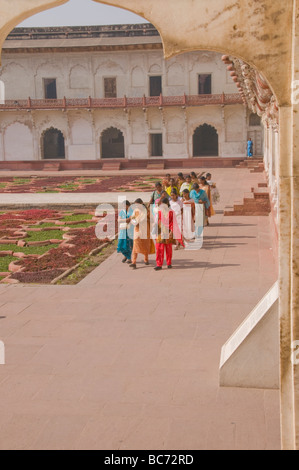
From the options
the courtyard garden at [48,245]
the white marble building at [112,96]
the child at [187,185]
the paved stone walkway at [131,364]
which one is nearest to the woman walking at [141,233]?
the paved stone walkway at [131,364]

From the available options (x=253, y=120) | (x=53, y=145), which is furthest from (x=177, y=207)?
(x=53, y=145)

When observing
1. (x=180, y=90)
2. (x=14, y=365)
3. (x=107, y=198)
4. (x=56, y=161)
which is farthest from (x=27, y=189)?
(x=14, y=365)

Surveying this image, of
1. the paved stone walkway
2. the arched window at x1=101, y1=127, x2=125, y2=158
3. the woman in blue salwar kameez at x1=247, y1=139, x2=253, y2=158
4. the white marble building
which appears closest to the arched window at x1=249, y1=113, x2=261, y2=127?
the white marble building

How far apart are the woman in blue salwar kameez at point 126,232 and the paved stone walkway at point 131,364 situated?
54 centimetres

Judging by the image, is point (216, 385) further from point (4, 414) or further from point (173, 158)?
point (173, 158)

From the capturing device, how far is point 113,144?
3744 cm

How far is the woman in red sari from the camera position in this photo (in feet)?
29.4

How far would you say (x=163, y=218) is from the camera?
30.0ft

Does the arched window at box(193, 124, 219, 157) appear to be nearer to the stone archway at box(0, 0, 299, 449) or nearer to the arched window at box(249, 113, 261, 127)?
the arched window at box(249, 113, 261, 127)

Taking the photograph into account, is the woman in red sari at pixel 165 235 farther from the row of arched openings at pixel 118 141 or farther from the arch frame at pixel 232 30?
the row of arched openings at pixel 118 141

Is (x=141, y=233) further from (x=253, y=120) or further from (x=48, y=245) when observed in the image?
(x=253, y=120)

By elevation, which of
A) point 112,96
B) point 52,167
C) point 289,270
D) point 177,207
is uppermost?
point 112,96

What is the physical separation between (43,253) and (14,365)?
5.97 m

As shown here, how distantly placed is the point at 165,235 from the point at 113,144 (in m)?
29.1
